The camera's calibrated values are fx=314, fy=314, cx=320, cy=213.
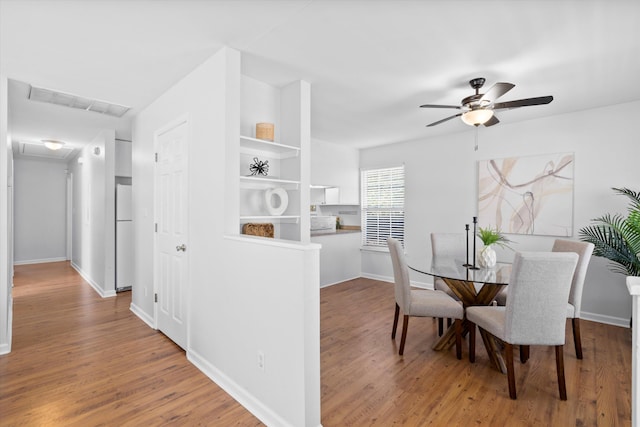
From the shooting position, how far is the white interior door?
112 inches

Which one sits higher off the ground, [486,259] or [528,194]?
[528,194]

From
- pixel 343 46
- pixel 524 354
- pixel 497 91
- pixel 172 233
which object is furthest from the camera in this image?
pixel 172 233

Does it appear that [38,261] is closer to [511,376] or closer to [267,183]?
[267,183]

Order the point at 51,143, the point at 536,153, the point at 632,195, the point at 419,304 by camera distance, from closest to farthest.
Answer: the point at 419,304, the point at 632,195, the point at 536,153, the point at 51,143

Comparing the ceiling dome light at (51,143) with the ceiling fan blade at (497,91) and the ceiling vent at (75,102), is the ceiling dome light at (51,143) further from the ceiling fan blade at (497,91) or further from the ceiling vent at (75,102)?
the ceiling fan blade at (497,91)

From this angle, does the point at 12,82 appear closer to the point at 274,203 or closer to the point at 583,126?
the point at 274,203

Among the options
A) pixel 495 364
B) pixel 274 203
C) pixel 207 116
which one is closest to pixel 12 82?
pixel 207 116

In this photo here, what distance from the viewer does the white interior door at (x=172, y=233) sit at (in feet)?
9.31

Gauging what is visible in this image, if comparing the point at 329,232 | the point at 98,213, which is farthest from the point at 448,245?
the point at 98,213

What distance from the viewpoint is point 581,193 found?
3.81m

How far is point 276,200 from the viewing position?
9.64 ft

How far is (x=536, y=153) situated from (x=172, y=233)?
178 inches

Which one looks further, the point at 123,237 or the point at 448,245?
the point at 123,237

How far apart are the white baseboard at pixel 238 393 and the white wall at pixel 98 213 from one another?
9.60ft
